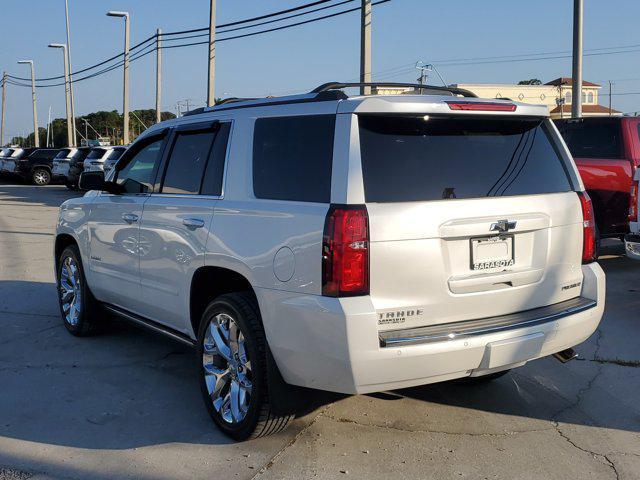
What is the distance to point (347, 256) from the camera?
3.46 meters

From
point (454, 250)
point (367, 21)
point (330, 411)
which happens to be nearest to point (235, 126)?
point (454, 250)

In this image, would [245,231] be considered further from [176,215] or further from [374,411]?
[374,411]

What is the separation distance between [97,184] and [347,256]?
3044 mm

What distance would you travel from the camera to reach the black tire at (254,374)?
3.91 metres

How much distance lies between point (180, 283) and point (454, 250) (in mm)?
1888

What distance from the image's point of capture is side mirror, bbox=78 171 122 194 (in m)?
5.72

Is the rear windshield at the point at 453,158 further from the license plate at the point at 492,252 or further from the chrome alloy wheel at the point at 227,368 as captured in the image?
the chrome alloy wheel at the point at 227,368

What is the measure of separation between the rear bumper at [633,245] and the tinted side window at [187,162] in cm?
465

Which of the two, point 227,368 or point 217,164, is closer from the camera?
point 227,368

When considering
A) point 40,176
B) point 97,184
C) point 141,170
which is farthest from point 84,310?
point 40,176

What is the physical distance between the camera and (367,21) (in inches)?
572

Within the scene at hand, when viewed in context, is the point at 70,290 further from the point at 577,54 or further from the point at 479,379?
the point at 577,54

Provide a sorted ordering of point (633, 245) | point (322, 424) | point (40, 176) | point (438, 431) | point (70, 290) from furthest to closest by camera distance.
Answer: point (40, 176), point (633, 245), point (70, 290), point (322, 424), point (438, 431)

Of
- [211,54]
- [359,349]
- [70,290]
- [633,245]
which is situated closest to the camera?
[359,349]
